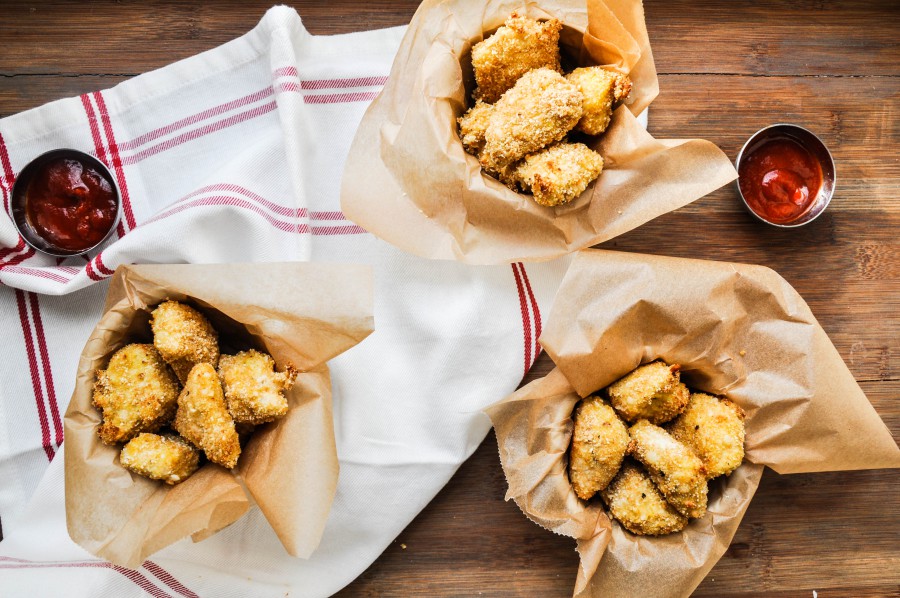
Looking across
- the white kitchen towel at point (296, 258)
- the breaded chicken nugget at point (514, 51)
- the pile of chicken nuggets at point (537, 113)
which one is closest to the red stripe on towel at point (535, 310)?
the white kitchen towel at point (296, 258)

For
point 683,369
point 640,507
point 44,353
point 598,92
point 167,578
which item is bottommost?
point 167,578

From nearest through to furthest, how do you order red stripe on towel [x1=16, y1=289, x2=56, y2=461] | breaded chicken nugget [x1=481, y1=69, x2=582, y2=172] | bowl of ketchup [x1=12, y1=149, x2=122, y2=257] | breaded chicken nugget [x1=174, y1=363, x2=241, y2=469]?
1. breaded chicken nugget [x1=174, y1=363, x2=241, y2=469]
2. breaded chicken nugget [x1=481, y1=69, x2=582, y2=172]
3. bowl of ketchup [x1=12, y1=149, x2=122, y2=257]
4. red stripe on towel [x1=16, y1=289, x2=56, y2=461]

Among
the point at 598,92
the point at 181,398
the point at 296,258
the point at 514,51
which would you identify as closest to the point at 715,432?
the point at 598,92

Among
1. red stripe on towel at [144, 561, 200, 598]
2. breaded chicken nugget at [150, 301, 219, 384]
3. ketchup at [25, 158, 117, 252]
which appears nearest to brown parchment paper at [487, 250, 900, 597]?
breaded chicken nugget at [150, 301, 219, 384]

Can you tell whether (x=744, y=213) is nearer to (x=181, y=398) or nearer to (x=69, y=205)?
(x=181, y=398)

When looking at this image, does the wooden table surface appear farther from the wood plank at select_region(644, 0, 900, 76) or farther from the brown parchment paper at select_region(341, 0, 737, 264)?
the brown parchment paper at select_region(341, 0, 737, 264)

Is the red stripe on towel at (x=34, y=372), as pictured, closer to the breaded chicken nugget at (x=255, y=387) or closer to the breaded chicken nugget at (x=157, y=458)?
the breaded chicken nugget at (x=157, y=458)
